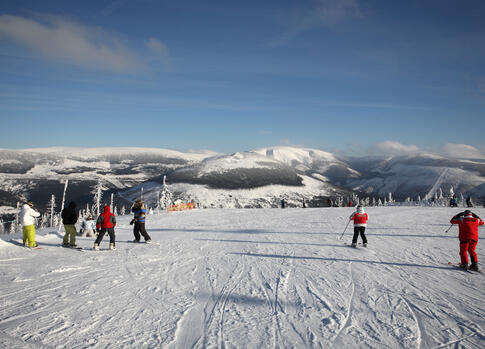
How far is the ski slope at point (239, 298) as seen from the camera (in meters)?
4.31

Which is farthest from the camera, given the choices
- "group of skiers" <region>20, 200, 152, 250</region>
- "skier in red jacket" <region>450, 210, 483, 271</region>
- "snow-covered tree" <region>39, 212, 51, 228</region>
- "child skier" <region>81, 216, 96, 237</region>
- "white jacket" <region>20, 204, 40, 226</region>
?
"snow-covered tree" <region>39, 212, 51, 228</region>

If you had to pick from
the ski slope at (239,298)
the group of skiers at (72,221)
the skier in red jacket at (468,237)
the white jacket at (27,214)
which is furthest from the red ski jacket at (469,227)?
the white jacket at (27,214)

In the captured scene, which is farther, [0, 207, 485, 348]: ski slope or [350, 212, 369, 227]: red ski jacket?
[350, 212, 369, 227]: red ski jacket

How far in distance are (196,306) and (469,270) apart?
851cm

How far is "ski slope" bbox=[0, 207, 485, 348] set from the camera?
14.1ft

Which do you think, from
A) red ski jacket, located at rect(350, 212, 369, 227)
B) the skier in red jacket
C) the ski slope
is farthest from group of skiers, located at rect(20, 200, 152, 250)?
the skier in red jacket

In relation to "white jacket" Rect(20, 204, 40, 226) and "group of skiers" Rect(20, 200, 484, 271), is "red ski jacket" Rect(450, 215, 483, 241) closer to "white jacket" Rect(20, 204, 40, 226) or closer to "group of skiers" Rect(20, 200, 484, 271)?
"group of skiers" Rect(20, 200, 484, 271)

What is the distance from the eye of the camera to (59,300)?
565 cm

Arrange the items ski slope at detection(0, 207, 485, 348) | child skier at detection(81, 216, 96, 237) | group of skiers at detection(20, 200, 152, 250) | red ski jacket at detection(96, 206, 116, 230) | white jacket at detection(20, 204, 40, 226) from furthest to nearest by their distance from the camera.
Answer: child skier at detection(81, 216, 96, 237) < red ski jacket at detection(96, 206, 116, 230) < group of skiers at detection(20, 200, 152, 250) < white jacket at detection(20, 204, 40, 226) < ski slope at detection(0, 207, 485, 348)

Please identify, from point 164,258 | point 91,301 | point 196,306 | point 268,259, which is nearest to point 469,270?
point 268,259

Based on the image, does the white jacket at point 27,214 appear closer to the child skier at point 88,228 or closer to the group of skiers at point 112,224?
the group of skiers at point 112,224

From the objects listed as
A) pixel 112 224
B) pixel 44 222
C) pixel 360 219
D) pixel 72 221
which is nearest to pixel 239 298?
pixel 112 224

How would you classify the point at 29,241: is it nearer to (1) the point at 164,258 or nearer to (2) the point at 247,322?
(1) the point at 164,258

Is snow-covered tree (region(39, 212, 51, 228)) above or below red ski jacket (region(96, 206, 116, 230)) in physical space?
below
